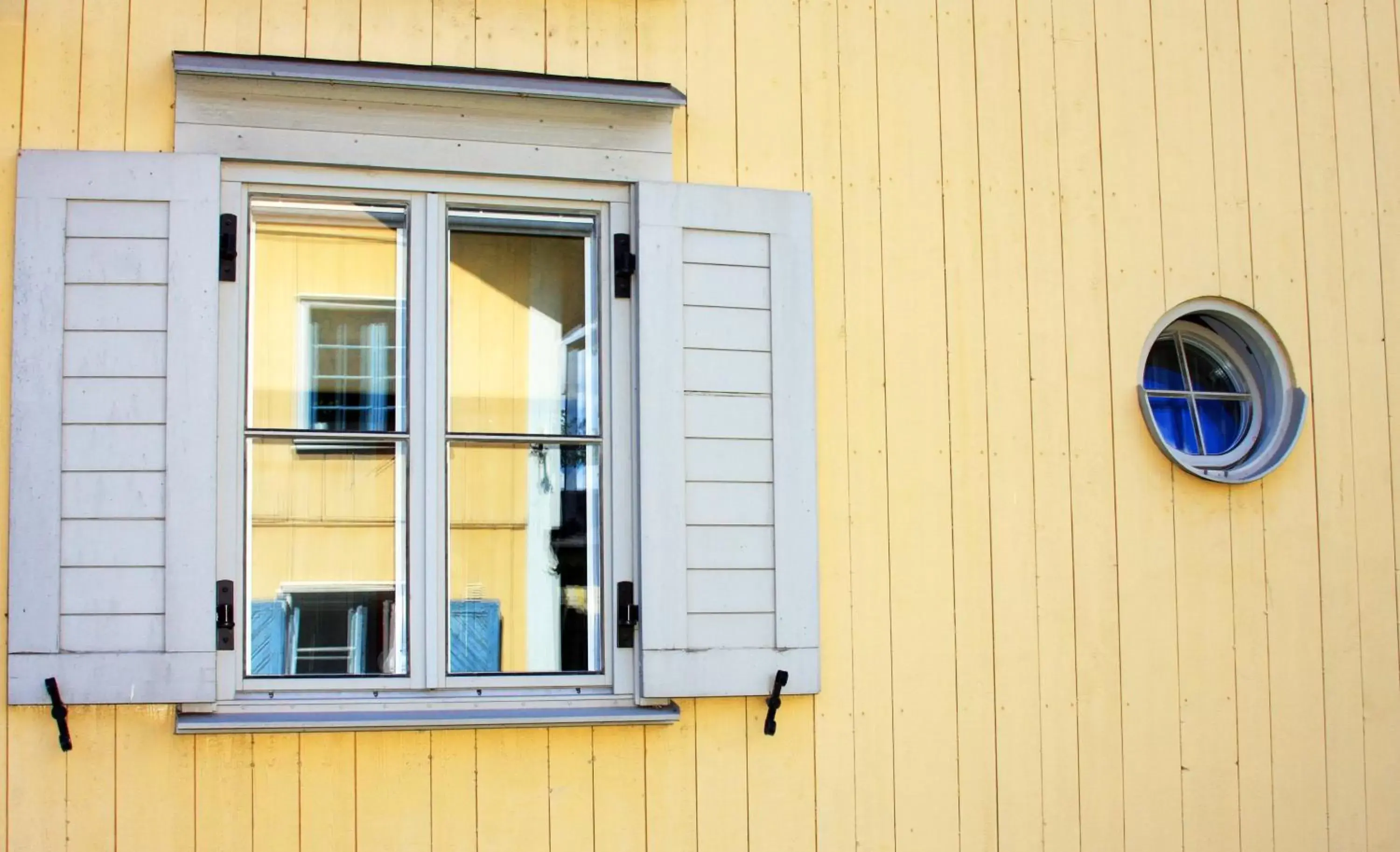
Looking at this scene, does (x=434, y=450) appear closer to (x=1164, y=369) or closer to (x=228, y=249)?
(x=228, y=249)

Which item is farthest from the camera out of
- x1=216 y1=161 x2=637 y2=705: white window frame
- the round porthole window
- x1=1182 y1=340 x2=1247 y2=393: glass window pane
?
x1=1182 y1=340 x2=1247 y2=393: glass window pane

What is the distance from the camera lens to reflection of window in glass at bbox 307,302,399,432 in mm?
3857

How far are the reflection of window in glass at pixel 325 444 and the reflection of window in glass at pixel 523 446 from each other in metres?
0.16

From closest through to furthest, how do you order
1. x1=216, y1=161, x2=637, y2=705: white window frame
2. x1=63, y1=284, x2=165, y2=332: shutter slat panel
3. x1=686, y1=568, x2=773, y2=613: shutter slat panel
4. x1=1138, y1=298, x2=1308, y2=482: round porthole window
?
x1=63, y1=284, x2=165, y2=332: shutter slat panel → x1=216, y1=161, x2=637, y2=705: white window frame → x1=686, y1=568, x2=773, y2=613: shutter slat panel → x1=1138, y1=298, x2=1308, y2=482: round porthole window

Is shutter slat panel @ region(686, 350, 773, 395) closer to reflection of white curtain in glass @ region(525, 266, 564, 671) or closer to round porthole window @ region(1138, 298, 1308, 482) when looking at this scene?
reflection of white curtain in glass @ region(525, 266, 564, 671)

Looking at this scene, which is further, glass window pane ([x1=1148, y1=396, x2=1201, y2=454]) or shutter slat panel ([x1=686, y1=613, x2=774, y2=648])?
glass window pane ([x1=1148, y1=396, x2=1201, y2=454])

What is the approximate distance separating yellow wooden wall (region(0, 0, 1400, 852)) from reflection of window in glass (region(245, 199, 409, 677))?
281 millimetres

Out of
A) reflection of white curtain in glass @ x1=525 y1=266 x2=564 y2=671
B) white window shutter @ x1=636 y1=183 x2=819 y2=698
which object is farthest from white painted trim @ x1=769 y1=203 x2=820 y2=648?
reflection of white curtain in glass @ x1=525 y1=266 x2=564 y2=671

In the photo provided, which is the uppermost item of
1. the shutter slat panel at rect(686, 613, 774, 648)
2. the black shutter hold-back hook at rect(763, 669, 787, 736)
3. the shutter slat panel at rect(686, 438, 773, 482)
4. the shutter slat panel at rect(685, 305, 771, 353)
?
the shutter slat panel at rect(685, 305, 771, 353)

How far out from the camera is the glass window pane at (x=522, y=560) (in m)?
3.90

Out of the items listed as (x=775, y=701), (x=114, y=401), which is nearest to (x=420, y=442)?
(x=114, y=401)

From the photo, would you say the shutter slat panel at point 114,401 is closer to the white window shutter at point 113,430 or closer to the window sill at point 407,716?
the white window shutter at point 113,430

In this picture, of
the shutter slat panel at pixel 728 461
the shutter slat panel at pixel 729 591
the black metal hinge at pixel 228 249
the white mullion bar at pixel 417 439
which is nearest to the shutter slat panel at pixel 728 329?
the shutter slat panel at pixel 728 461

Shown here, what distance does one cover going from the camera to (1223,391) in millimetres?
4711
